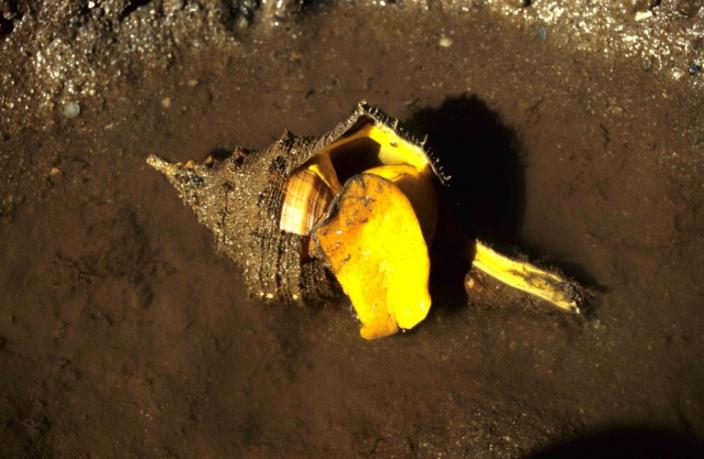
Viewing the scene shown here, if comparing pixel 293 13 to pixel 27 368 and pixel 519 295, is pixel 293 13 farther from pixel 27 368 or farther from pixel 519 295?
pixel 27 368

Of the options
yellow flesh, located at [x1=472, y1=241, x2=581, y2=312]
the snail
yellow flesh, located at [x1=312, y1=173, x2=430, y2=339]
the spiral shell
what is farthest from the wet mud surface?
the spiral shell

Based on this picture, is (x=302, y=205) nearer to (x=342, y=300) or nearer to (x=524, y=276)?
(x=342, y=300)

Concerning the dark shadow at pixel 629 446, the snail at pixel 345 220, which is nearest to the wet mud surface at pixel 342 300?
the dark shadow at pixel 629 446

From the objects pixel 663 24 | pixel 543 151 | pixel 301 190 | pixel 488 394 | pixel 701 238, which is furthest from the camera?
pixel 663 24

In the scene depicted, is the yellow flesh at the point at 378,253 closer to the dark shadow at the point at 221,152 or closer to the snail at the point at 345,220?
the snail at the point at 345,220

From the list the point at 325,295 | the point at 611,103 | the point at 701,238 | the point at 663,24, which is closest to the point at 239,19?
the point at 325,295

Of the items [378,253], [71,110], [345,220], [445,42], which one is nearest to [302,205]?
[345,220]

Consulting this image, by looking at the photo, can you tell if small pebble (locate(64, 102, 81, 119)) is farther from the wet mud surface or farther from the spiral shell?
the spiral shell
